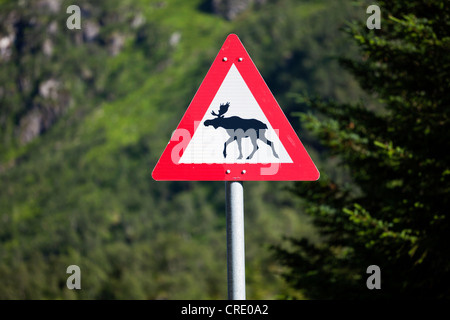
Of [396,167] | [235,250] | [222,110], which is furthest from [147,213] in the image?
[235,250]

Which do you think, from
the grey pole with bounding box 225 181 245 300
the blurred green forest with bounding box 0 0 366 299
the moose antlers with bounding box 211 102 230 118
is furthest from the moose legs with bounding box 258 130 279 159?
the blurred green forest with bounding box 0 0 366 299

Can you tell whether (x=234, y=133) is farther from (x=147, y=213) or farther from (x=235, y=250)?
(x=147, y=213)

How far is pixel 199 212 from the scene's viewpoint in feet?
429

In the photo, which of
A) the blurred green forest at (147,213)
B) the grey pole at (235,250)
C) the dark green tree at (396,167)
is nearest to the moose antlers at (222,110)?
the grey pole at (235,250)

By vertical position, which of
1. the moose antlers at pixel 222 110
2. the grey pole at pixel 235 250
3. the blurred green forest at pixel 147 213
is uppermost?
the blurred green forest at pixel 147 213

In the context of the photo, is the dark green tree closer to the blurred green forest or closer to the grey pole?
the grey pole

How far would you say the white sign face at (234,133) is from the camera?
3328 millimetres

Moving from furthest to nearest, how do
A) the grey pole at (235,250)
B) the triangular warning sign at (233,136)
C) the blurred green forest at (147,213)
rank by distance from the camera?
the blurred green forest at (147,213) < the triangular warning sign at (233,136) < the grey pole at (235,250)

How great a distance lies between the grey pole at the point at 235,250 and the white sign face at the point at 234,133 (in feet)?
1.26

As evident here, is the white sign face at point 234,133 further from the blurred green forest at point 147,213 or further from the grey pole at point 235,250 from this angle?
the blurred green forest at point 147,213

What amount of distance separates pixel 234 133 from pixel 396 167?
9.59ft

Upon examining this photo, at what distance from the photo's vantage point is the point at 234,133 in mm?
3346

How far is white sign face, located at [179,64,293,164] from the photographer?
3.33 m

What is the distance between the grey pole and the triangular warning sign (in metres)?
0.31
